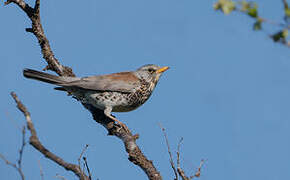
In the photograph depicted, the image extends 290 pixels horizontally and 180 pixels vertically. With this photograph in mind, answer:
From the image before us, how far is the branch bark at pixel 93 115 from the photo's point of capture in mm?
5356

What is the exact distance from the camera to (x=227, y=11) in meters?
2.40

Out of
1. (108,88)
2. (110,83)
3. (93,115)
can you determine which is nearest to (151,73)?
(110,83)

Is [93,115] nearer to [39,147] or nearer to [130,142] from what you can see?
[130,142]

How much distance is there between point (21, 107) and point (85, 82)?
364 cm

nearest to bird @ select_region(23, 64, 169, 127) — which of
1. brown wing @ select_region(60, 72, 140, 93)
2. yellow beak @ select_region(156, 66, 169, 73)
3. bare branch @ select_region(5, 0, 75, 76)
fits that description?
brown wing @ select_region(60, 72, 140, 93)

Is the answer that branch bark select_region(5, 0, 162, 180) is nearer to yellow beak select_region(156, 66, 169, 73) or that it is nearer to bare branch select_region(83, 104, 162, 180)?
bare branch select_region(83, 104, 162, 180)

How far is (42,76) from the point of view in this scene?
7.04 m

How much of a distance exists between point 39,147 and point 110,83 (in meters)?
3.96

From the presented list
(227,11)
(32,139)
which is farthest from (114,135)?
(227,11)

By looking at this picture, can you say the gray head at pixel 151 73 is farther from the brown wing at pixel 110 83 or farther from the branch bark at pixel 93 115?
the branch bark at pixel 93 115

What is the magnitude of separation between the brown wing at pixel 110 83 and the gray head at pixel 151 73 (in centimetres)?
24

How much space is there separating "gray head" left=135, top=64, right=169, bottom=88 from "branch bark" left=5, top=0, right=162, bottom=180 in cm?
134

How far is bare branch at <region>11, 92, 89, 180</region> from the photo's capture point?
149 inches

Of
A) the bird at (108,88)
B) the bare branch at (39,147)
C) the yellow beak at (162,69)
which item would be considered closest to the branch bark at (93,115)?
the bare branch at (39,147)
